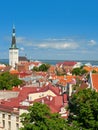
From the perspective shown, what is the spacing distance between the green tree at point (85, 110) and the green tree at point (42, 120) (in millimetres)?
1275

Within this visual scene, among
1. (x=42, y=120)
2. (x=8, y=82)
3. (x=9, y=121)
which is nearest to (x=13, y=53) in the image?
(x=8, y=82)

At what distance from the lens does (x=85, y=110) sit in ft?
90.2

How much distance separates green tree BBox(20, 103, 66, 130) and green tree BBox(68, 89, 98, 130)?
1275mm

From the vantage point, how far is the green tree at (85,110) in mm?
27344

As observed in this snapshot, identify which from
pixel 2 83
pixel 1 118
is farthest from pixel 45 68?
pixel 1 118

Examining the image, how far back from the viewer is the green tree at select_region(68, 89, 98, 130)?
27344mm

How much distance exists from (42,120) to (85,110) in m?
3.21

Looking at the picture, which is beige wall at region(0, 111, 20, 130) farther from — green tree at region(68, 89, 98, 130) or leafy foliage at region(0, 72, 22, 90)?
leafy foliage at region(0, 72, 22, 90)

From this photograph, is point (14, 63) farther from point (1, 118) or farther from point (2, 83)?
point (1, 118)

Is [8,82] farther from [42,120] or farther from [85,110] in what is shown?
[85,110]

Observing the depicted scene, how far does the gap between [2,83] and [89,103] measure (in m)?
50.3

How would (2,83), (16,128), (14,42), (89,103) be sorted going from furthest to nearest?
(14,42), (2,83), (16,128), (89,103)

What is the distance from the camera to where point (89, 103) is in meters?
28.3

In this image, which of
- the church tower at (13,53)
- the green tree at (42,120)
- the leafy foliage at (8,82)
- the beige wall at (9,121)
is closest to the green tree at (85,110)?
the green tree at (42,120)
